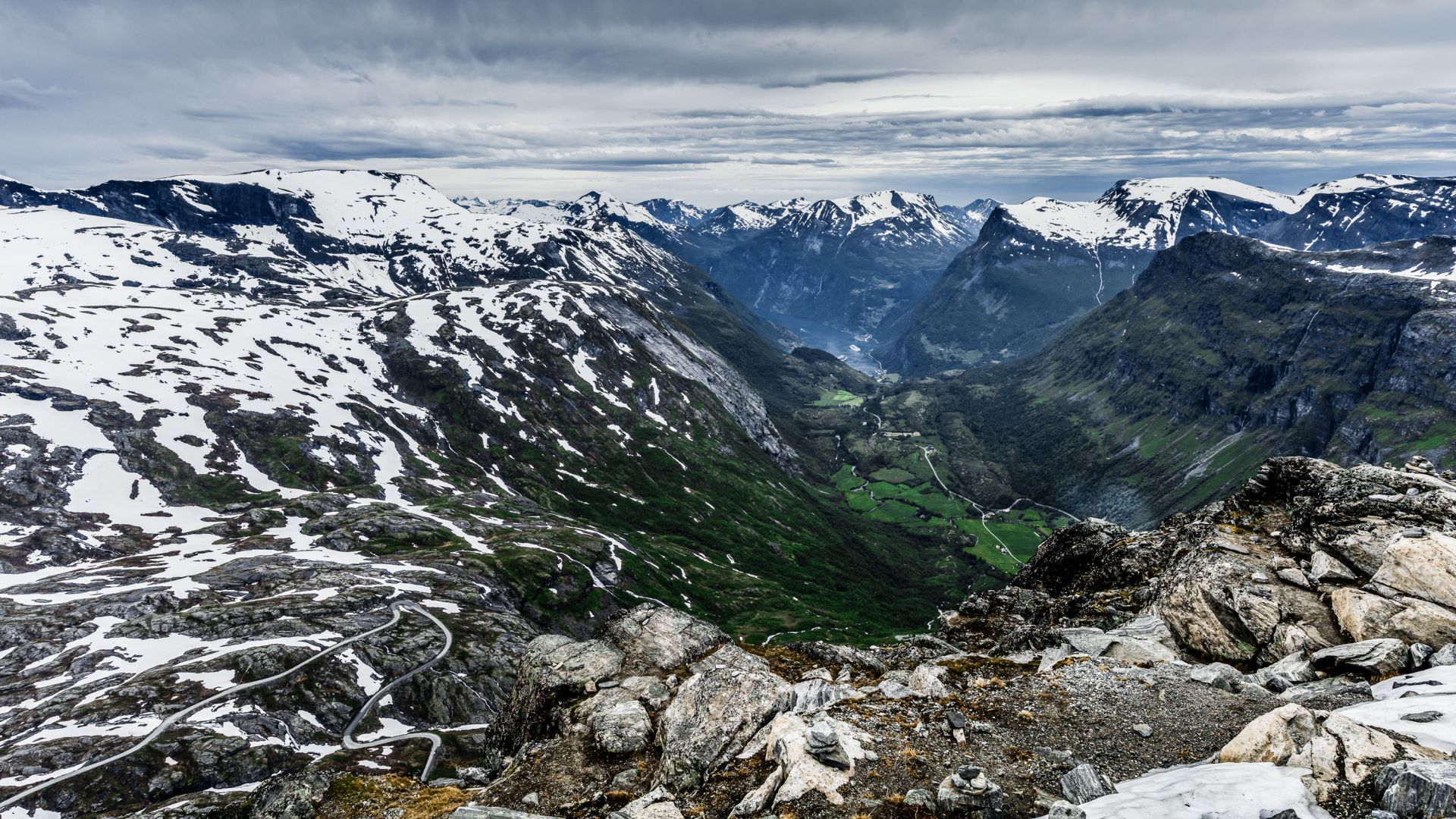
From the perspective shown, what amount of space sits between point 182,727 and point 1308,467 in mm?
131508

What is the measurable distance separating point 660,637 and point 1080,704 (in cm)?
2666

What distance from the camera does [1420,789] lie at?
16.9m

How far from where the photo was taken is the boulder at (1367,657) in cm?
2923

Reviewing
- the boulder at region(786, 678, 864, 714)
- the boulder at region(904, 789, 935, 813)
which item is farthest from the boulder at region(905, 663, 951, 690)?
the boulder at region(904, 789, 935, 813)

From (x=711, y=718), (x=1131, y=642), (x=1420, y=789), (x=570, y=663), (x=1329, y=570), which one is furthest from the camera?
(x=570, y=663)

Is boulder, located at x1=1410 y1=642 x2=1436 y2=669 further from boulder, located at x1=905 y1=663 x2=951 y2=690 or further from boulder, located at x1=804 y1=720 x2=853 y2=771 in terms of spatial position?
boulder, located at x1=804 y1=720 x2=853 y2=771

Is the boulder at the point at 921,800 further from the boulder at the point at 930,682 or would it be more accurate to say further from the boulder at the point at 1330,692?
the boulder at the point at 1330,692

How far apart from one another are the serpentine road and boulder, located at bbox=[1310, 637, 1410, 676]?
93.8 metres

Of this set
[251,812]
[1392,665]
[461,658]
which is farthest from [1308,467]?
[461,658]

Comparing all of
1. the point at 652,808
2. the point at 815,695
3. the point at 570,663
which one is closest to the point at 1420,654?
the point at 815,695

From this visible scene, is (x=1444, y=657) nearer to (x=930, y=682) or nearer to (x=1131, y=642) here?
(x=1131, y=642)

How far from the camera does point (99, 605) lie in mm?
116062

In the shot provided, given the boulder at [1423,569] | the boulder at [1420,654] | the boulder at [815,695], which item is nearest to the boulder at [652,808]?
the boulder at [815,695]

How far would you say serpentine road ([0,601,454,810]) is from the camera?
77.8 metres
